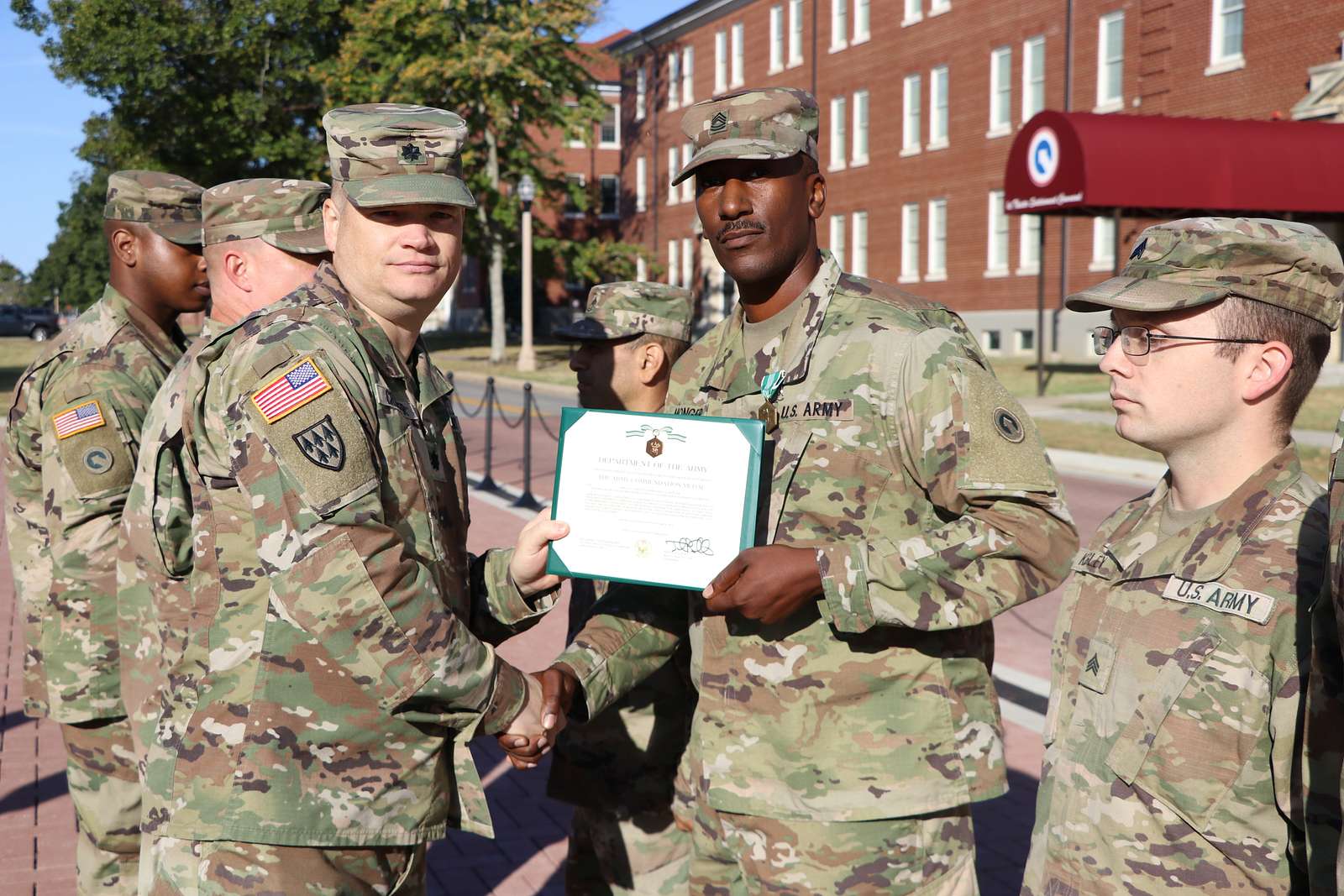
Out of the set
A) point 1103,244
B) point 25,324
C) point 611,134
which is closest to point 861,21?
point 1103,244

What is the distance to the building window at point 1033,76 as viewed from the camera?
108ft

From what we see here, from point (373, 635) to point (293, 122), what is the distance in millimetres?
44271

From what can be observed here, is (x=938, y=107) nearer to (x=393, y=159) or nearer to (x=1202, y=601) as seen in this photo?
(x=393, y=159)

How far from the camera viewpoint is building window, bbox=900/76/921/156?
38250mm

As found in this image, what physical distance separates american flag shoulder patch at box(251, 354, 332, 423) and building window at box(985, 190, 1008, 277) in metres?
33.9

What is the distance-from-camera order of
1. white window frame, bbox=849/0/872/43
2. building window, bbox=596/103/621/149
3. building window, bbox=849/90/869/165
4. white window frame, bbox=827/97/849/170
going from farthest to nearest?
building window, bbox=596/103/621/149 < white window frame, bbox=827/97/849/170 < building window, bbox=849/90/869/165 < white window frame, bbox=849/0/872/43

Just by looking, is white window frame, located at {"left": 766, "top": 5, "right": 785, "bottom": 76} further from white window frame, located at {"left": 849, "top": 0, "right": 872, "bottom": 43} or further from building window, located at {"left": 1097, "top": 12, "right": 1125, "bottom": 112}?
building window, located at {"left": 1097, "top": 12, "right": 1125, "bottom": 112}

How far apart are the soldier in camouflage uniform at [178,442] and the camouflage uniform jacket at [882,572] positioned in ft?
4.45

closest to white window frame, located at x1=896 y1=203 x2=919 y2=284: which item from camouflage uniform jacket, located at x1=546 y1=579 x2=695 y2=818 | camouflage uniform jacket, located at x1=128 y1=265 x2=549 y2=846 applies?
camouflage uniform jacket, located at x1=546 y1=579 x2=695 y2=818

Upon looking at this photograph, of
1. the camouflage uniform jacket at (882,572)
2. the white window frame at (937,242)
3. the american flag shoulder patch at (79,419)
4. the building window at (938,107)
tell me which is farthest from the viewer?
the white window frame at (937,242)

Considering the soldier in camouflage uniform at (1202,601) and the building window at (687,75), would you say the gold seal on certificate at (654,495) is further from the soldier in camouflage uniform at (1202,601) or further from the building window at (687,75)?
the building window at (687,75)

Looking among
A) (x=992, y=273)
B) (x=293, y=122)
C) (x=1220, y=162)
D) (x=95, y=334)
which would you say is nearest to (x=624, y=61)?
(x=293, y=122)

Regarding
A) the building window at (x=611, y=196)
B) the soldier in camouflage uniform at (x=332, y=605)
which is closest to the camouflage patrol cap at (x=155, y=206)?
the soldier in camouflage uniform at (x=332, y=605)

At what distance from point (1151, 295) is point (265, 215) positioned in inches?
104
